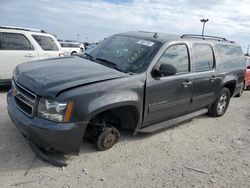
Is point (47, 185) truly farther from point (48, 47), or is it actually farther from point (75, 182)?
point (48, 47)

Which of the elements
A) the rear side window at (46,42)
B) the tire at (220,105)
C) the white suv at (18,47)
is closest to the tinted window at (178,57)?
the tire at (220,105)

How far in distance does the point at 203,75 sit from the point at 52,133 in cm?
328

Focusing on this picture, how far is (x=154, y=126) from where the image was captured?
4555mm

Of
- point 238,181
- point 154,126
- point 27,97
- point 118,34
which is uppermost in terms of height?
point 118,34

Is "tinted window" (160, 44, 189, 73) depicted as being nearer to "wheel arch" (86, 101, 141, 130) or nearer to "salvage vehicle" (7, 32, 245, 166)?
"salvage vehicle" (7, 32, 245, 166)

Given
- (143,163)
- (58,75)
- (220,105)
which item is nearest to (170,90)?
(143,163)

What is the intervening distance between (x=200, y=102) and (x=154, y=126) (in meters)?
1.41

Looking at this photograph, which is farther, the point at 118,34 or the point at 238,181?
the point at 118,34

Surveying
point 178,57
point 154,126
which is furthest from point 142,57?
point 154,126

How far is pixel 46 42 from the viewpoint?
8141 millimetres

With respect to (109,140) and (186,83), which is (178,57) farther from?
(109,140)

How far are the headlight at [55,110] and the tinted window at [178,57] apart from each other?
6.11 ft

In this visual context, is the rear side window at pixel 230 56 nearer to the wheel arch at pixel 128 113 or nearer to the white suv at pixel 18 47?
the wheel arch at pixel 128 113

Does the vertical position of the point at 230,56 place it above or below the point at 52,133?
above
